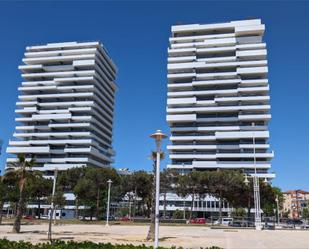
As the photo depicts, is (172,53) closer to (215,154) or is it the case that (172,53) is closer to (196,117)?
(196,117)

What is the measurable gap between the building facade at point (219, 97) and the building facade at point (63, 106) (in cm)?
2948

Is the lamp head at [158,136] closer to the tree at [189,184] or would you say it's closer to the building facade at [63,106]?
the tree at [189,184]

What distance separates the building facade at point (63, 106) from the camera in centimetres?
13438

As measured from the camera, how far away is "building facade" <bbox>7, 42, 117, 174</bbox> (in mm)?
134375

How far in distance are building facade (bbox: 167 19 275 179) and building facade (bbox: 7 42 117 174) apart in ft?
96.7

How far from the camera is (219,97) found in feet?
427

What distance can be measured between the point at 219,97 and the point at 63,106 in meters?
56.7

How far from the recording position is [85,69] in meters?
145

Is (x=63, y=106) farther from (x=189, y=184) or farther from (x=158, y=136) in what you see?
(x=158, y=136)

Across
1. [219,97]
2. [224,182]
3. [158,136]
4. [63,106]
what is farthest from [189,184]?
[63,106]

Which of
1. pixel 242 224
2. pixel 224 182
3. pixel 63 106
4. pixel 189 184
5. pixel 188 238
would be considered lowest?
pixel 188 238

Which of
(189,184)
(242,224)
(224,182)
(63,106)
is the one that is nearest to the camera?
(242,224)

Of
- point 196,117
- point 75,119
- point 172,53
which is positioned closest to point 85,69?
point 75,119

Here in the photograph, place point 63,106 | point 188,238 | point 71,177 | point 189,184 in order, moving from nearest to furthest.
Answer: point 188,238 → point 189,184 → point 71,177 → point 63,106
